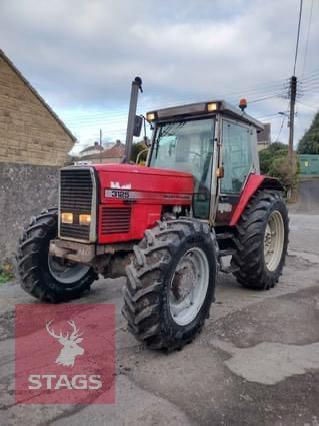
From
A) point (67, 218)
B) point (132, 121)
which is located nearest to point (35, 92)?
point (132, 121)

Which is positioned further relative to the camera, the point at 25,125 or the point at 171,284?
the point at 25,125

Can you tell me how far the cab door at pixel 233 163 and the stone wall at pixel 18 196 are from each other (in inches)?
143

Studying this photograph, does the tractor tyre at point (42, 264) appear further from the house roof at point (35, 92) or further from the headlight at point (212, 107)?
the house roof at point (35, 92)

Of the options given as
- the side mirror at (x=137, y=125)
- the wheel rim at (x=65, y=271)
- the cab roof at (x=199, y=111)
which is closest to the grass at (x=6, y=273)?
the wheel rim at (x=65, y=271)

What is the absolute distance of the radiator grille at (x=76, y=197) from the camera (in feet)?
12.1

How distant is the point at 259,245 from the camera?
4910 mm

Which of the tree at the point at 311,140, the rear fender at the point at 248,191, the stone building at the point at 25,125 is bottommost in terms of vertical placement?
the rear fender at the point at 248,191

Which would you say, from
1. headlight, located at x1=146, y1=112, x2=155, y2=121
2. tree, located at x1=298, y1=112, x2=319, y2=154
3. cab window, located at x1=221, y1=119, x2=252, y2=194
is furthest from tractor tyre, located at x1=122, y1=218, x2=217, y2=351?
tree, located at x1=298, y1=112, x2=319, y2=154

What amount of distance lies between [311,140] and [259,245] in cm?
3844

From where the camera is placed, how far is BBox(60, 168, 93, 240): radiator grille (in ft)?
12.1

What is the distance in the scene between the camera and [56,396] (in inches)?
106

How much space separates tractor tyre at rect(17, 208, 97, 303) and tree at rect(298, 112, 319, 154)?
126 ft

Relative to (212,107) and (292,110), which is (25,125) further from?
(292,110)

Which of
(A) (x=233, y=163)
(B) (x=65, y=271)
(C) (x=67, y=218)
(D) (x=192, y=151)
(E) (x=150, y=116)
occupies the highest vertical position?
(E) (x=150, y=116)
